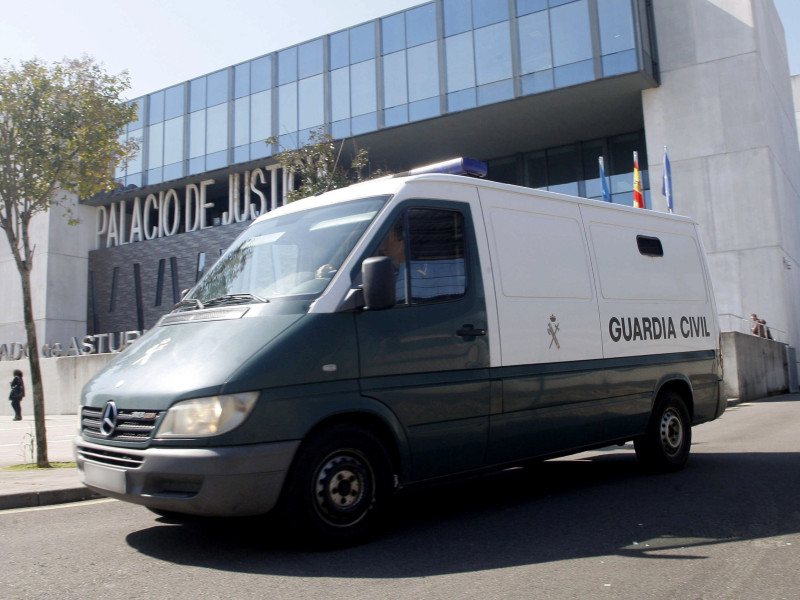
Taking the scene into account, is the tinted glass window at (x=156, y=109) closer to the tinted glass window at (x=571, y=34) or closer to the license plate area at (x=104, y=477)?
the tinted glass window at (x=571, y=34)

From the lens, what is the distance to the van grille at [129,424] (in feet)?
14.4

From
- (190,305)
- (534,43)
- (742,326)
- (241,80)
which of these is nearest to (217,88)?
(241,80)

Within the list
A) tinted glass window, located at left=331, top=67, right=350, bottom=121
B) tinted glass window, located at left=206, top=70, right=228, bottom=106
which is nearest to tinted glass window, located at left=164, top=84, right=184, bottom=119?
tinted glass window, located at left=206, top=70, right=228, bottom=106

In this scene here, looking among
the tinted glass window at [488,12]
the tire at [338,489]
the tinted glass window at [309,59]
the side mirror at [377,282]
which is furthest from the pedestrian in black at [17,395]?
the side mirror at [377,282]

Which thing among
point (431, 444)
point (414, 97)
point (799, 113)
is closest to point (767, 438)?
point (431, 444)

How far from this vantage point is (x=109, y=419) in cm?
466

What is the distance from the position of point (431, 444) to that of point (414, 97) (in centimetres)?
2572

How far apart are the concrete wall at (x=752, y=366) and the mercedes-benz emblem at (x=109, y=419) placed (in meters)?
14.9

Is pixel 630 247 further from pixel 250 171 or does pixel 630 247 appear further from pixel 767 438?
pixel 250 171

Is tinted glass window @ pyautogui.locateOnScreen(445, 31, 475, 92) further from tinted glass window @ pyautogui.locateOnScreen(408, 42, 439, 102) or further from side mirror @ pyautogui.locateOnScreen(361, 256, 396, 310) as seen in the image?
side mirror @ pyautogui.locateOnScreen(361, 256, 396, 310)

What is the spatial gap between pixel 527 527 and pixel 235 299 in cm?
255

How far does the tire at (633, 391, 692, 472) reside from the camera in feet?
23.7

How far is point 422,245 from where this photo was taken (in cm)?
535

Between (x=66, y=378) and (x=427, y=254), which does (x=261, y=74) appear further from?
(x=427, y=254)
